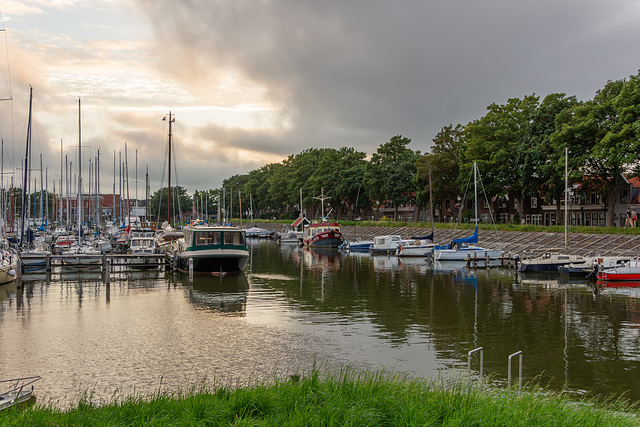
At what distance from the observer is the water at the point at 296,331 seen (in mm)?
18234

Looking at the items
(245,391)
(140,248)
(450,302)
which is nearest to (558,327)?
(450,302)

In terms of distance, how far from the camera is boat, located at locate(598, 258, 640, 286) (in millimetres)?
41500

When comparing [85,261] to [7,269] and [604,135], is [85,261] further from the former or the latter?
[604,135]

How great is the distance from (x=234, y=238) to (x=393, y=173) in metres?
68.1

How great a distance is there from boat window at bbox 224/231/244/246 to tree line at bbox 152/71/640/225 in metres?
39.3

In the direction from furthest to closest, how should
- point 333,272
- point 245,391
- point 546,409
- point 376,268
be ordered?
point 376,268
point 333,272
point 245,391
point 546,409

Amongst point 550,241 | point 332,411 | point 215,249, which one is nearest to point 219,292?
point 215,249

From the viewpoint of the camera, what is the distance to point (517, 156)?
246ft

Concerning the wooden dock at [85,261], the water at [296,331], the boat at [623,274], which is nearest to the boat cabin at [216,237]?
the water at [296,331]

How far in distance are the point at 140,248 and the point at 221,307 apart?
1143 inches

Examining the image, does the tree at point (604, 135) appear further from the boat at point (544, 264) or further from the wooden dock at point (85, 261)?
the wooden dock at point (85, 261)

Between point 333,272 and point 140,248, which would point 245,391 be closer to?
point 333,272

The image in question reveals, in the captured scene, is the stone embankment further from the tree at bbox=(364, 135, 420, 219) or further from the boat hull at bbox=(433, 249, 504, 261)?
the tree at bbox=(364, 135, 420, 219)

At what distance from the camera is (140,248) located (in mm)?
57844
